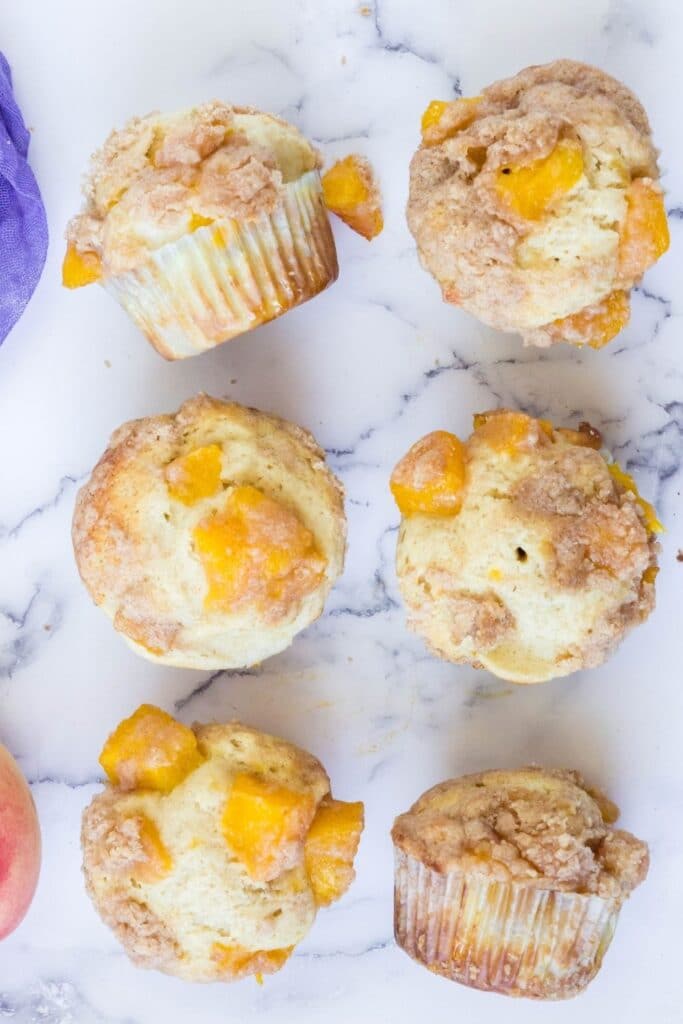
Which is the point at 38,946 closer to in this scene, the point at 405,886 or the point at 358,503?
the point at 405,886

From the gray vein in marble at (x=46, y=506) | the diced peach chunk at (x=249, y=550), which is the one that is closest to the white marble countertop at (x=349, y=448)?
the gray vein in marble at (x=46, y=506)

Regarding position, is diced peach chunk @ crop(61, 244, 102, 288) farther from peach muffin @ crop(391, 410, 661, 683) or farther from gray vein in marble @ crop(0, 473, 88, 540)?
peach muffin @ crop(391, 410, 661, 683)

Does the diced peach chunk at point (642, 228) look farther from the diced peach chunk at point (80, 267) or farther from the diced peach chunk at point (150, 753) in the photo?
the diced peach chunk at point (150, 753)

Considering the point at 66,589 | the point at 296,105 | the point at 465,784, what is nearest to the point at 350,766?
the point at 465,784

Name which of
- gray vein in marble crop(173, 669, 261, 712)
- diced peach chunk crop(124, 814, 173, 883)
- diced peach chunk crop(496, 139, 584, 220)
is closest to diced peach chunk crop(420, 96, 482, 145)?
diced peach chunk crop(496, 139, 584, 220)

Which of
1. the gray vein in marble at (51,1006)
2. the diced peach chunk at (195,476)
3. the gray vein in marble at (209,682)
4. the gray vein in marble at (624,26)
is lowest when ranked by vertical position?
the gray vein in marble at (51,1006)

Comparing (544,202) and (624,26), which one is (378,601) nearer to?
(544,202)
